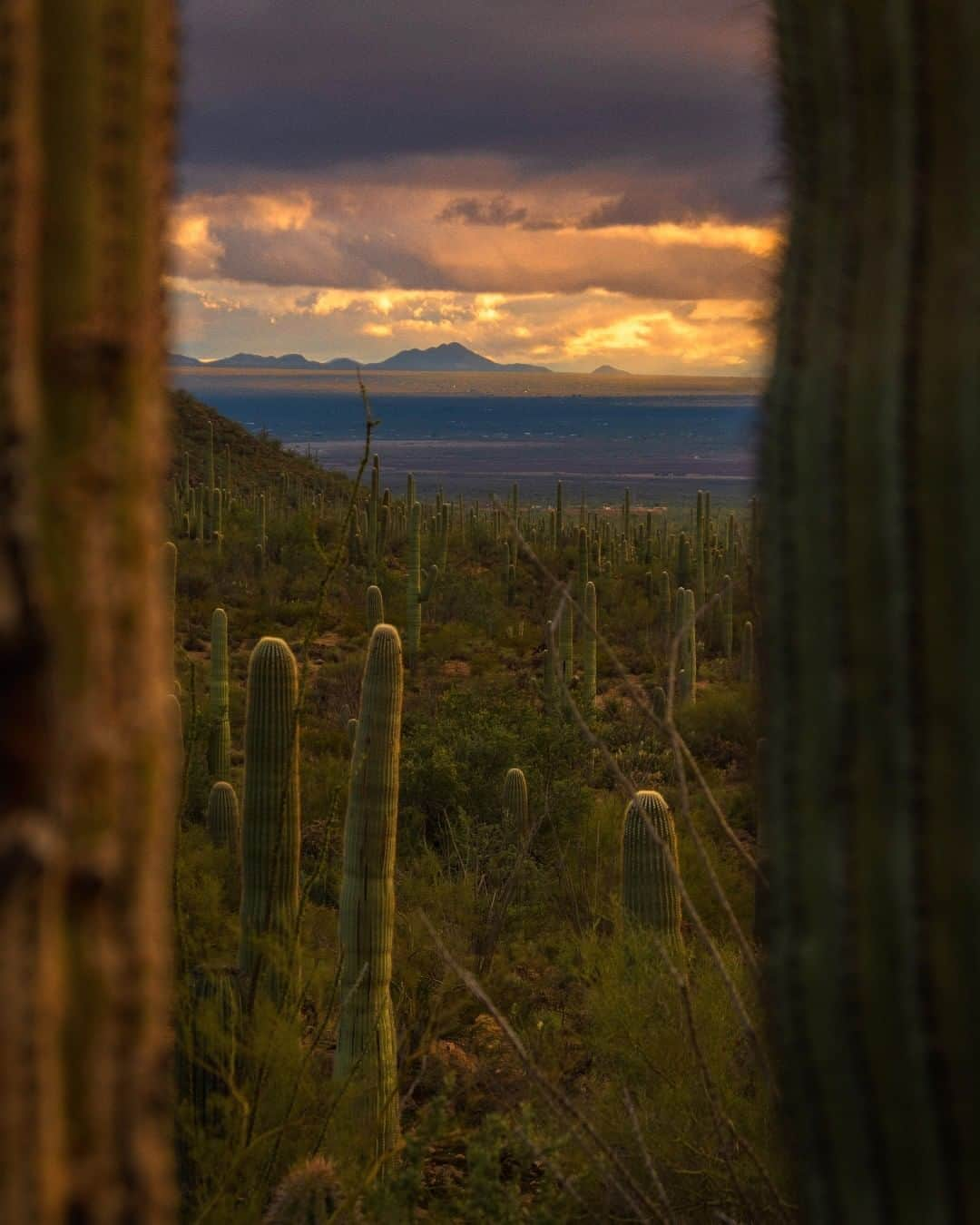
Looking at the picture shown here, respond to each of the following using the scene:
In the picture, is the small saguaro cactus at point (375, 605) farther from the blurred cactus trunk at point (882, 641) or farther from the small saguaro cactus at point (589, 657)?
the blurred cactus trunk at point (882, 641)

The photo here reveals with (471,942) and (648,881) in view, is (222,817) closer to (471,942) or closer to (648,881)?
(471,942)

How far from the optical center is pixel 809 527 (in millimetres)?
2166

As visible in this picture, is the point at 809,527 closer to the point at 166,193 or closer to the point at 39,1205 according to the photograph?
the point at 166,193

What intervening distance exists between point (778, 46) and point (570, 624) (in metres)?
22.9

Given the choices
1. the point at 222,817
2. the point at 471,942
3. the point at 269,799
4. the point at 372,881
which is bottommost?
the point at 471,942

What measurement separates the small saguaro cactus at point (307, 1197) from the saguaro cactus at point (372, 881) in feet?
7.64

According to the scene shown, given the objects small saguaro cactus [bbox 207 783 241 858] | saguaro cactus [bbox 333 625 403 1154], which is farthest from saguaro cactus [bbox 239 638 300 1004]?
small saguaro cactus [bbox 207 783 241 858]

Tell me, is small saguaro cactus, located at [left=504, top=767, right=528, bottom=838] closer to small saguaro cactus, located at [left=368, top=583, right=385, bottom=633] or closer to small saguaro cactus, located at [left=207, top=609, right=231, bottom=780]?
small saguaro cactus, located at [left=207, top=609, right=231, bottom=780]

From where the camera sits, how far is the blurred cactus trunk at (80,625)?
113 cm

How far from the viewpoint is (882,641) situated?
203cm

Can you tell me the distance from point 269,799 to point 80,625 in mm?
7191

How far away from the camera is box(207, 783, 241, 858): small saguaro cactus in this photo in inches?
496

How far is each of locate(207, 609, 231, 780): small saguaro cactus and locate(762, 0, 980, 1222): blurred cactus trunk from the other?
14646 mm

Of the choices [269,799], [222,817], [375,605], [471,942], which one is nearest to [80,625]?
[269,799]
